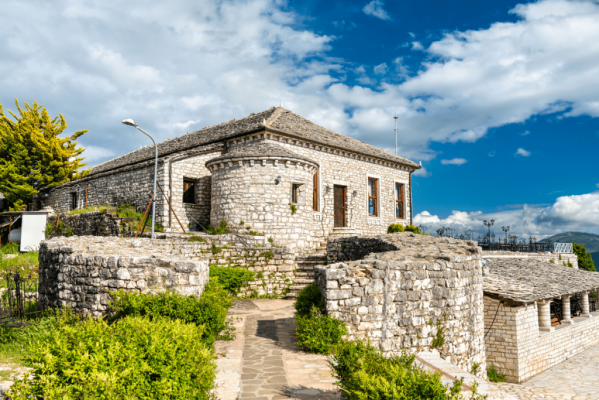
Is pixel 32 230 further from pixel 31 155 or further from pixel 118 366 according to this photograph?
pixel 118 366

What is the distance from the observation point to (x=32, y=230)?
19.5 meters

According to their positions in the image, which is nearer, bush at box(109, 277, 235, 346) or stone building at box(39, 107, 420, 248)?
bush at box(109, 277, 235, 346)

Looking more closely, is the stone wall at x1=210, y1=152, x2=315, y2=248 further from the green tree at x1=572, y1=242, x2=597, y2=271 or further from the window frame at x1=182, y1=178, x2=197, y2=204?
the green tree at x1=572, y1=242, x2=597, y2=271

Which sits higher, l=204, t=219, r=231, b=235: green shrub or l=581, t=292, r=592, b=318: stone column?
l=204, t=219, r=231, b=235: green shrub

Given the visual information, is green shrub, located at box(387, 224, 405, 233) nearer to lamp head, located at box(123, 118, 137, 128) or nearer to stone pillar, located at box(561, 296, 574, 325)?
stone pillar, located at box(561, 296, 574, 325)

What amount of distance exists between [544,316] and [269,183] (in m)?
13.0

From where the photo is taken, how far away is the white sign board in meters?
19.2

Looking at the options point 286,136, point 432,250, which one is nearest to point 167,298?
point 432,250

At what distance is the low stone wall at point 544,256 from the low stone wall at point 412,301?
19.6 m

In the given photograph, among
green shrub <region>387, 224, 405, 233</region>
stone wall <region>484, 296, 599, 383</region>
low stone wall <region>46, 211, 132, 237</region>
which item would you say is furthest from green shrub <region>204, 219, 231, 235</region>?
stone wall <region>484, 296, 599, 383</region>

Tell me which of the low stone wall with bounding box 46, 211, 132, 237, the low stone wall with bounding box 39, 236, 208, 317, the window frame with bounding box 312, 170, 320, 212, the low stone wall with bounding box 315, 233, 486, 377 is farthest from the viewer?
the window frame with bounding box 312, 170, 320, 212

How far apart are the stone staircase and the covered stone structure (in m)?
5.74

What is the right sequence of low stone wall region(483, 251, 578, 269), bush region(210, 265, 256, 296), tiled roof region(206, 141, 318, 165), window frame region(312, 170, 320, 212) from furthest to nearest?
low stone wall region(483, 251, 578, 269) → window frame region(312, 170, 320, 212) → tiled roof region(206, 141, 318, 165) → bush region(210, 265, 256, 296)

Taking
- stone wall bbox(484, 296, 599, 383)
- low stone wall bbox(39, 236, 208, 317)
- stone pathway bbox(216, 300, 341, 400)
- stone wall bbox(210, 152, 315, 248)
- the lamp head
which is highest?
the lamp head
